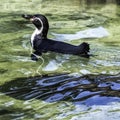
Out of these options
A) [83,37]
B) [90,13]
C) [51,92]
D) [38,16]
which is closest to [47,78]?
[51,92]

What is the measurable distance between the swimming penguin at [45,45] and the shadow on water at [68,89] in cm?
161

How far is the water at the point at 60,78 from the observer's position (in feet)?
22.5

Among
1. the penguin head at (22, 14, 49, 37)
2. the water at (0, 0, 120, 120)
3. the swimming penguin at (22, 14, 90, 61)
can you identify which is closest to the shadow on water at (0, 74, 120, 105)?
the water at (0, 0, 120, 120)

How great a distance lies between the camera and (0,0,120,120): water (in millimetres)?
6859

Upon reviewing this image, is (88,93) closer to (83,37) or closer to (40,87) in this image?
(40,87)

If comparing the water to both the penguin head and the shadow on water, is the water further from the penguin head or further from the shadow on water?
the penguin head

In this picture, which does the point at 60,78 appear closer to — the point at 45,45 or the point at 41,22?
the point at 45,45

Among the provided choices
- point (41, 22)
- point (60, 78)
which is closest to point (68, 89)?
point (60, 78)

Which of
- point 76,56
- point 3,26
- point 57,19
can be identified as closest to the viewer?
point 76,56

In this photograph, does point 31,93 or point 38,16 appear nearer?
point 31,93

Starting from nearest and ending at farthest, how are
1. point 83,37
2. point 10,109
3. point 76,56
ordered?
point 10,109 → point 76,56 → point 83,37

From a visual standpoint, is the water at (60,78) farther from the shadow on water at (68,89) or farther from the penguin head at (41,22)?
the penguin head at (41,22)

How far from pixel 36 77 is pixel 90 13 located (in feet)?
29.1

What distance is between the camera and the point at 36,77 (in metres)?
8.66
